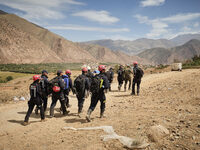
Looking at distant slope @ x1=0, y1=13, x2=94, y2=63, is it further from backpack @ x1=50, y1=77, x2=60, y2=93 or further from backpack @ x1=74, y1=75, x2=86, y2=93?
backpack @ x1=74, y1=75, x2=86, y2=93

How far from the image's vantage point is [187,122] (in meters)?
4.88

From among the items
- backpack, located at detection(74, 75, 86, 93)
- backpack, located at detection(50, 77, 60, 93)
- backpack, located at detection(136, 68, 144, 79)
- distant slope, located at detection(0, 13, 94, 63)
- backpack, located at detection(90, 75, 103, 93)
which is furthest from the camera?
distant slope, located at detection(0, 13, 94, 63)

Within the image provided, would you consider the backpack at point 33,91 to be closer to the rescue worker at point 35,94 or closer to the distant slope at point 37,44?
the rescue worker at point 35,94

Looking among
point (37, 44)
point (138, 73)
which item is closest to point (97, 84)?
point (138, 73)

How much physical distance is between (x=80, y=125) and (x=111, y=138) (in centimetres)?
184

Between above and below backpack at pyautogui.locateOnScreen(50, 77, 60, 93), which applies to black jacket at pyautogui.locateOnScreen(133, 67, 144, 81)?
above

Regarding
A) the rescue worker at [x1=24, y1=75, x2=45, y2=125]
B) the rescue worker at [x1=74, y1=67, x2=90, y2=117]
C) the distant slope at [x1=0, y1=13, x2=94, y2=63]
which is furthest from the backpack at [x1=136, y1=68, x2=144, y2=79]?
the distant slope at [x1=0, y1=13, x2=94, y2=63]

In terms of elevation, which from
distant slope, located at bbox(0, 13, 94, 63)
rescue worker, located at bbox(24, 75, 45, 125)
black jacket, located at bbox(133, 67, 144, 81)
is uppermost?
distant slope, located at bbox(0, 13, 94, 63)

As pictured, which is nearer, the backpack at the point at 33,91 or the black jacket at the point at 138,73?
the backpack at the point at 33,91

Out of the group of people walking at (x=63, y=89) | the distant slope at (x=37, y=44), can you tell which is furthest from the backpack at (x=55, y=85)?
the distant slope at (x=37, y=44)

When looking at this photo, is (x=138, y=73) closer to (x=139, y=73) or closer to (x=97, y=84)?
(x=139, y=73)

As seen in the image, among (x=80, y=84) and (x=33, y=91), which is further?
(x=80, y=84)

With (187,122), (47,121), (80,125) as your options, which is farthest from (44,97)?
(187,122)

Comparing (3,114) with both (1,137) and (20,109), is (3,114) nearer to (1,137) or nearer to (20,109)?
(20,109)
